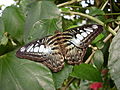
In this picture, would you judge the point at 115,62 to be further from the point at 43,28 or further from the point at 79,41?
the point at 43,28

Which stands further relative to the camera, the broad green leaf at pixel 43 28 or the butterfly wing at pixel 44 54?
the broad green leaf at pixel 43 28

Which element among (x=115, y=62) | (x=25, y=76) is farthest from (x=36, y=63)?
(x=115, y=62)

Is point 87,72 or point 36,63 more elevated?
point 36,63

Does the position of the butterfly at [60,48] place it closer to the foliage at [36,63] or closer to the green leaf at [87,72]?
the foliage at [36,63]

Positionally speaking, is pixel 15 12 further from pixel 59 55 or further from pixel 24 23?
pixel 59 55

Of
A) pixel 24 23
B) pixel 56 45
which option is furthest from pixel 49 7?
pixel 56 45

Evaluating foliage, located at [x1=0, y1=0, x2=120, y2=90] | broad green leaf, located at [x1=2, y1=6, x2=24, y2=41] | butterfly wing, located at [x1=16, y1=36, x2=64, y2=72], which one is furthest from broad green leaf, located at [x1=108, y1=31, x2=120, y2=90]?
broad green leaf, located at [x1=2, y1=6, x2=24, y2=41]

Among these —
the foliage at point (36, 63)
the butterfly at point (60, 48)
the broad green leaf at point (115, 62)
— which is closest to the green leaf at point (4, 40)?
the foliage at point (36, 63)
